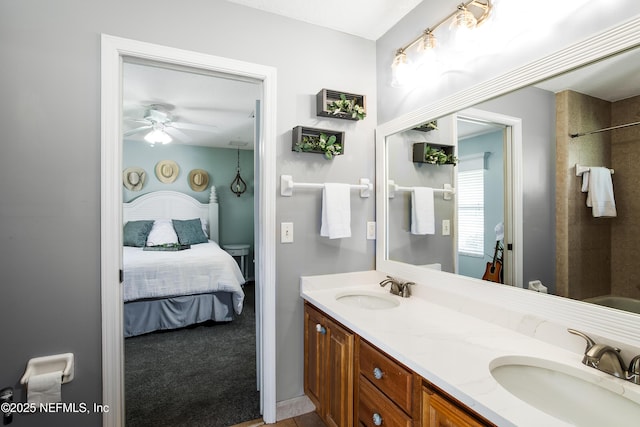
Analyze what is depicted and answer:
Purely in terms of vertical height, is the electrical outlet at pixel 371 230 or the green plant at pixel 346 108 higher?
the green plant at pixel 346 108

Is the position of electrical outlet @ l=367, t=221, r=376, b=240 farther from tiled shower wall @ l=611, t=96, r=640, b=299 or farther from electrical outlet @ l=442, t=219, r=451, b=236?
tiled shower wall @ l=611, t=96, r=640, b=299

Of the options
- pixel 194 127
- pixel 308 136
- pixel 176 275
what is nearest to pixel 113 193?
pixel 308 136

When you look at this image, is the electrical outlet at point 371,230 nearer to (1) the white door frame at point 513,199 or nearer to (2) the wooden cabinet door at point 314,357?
(2) the wooden cabinet door at point 314,357

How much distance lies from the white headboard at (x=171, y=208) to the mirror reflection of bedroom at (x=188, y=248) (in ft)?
0.05

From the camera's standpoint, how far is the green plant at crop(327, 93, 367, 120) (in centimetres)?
191

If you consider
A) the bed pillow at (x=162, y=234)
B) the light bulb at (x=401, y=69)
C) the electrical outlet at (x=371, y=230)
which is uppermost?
the light bulb at (x=401, y=69)

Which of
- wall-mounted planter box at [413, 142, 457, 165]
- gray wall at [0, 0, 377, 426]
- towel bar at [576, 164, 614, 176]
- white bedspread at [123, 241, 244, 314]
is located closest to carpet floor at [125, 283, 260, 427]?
white bedspread at [123, 241, 244, 314]

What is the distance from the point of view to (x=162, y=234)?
450cm

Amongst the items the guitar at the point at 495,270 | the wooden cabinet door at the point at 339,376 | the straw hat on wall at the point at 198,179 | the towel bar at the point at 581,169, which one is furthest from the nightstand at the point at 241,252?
the towel bar at the point at 581,169

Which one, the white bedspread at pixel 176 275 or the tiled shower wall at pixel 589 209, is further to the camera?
the white bedspread at pixel 176 275

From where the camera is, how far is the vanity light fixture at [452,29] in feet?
4.46

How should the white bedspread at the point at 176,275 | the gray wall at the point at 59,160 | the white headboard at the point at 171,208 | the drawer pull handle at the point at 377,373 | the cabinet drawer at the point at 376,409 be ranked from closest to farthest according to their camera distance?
the cabinet drawer at the point at 376,409 → the drawer pull handle at the point at 377,373 → the gray wall at the point at 59,160 → the white bedspread at the point at 176,275 → the white headboard at the point at 171,208

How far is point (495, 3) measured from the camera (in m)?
1.31

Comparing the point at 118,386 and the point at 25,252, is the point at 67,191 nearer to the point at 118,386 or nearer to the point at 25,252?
the point at 25,252
